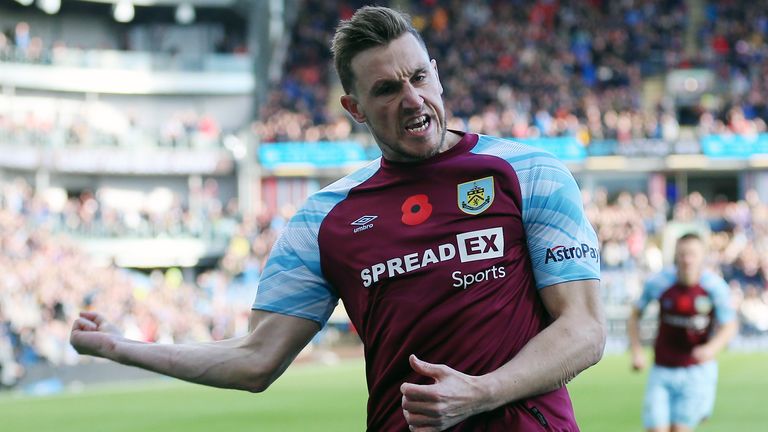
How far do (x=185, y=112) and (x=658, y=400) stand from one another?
3649cm

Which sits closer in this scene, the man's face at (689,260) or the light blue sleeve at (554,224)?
the light blue sleeve at (554,224)

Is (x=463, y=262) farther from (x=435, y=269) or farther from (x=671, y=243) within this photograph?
(x=671, y=243)

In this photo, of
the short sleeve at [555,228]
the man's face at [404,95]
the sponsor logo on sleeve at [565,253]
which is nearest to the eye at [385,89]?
the man's face at [404,95]

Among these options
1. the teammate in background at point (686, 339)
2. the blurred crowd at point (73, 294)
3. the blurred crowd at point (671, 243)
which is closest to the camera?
the teammate in background at point (686, 339)

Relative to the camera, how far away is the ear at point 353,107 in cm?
360

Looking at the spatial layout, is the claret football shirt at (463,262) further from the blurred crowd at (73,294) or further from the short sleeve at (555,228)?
the blurred crowd at (73,294)

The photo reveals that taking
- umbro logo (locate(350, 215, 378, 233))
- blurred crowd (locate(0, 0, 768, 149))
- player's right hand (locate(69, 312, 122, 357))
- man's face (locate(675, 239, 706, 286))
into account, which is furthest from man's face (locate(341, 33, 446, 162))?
blurred crowd (locate(0, 0, 768, 149))

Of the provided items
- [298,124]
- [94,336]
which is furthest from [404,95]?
[298,124]

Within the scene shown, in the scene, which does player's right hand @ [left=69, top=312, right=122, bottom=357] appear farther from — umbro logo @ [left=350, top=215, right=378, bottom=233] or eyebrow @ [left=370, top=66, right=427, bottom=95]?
eyebrow @ [left=370, top=66, right=427, bottom=95]

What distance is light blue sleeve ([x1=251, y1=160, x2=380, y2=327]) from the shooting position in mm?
3699

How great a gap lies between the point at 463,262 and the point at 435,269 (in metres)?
0.08

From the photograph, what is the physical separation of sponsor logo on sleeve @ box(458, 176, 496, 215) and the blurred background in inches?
1018

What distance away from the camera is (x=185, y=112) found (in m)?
44.3

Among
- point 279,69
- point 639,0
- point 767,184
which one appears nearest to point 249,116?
point 279,69
